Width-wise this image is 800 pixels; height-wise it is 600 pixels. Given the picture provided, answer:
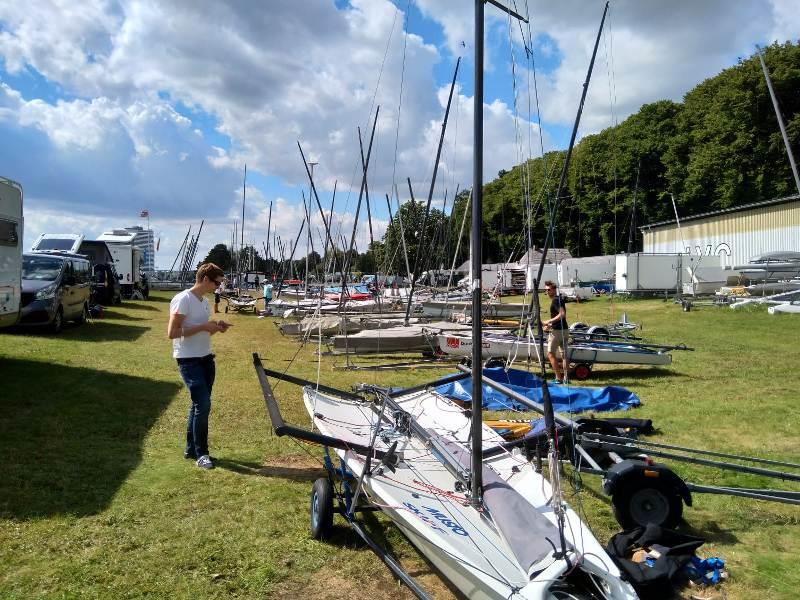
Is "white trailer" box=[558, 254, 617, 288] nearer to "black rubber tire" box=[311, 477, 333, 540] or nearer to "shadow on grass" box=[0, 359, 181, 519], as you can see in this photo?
"shadow on grass" box=[0, 359, 181, 519]

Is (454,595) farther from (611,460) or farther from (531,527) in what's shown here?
(611,460)

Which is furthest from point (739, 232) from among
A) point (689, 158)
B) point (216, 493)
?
point (216, 493)

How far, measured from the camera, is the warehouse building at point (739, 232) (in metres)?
33.8

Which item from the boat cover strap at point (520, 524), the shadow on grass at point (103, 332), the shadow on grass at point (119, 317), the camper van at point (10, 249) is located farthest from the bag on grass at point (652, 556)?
the shadow on grass at point (119, 317)

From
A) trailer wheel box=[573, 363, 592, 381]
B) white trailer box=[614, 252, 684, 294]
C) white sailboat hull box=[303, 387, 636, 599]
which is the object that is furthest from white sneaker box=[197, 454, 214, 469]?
white trailer box=[614, 252, 684, 294]

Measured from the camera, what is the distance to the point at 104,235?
33.2 m

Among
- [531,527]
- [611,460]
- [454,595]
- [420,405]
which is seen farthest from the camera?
[420,405]

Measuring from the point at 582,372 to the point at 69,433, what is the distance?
9412 mm

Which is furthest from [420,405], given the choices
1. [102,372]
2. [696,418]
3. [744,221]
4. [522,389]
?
[744,221]

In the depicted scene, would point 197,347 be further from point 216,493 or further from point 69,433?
point 69,433

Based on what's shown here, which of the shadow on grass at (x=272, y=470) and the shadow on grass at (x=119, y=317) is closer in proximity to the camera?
the shadow on grass at (x=272, y=470)

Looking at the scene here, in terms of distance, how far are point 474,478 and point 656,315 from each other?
2335cm

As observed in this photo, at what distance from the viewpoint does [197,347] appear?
6.41 metres

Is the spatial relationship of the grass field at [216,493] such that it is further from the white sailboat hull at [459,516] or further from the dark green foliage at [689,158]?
the dark green foliage at [689,158]
